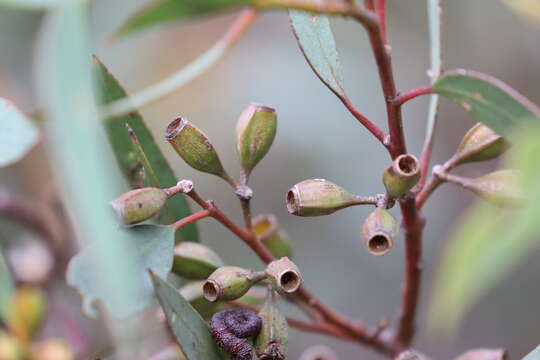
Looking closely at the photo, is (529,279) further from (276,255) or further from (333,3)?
(333,3)

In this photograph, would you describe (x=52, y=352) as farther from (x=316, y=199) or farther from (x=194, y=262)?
(x=316, y=199)

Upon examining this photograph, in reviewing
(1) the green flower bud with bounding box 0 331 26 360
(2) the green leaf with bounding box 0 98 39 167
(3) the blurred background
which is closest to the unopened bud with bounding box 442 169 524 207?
(2) the green leaf with bounding box 0 98 39 167

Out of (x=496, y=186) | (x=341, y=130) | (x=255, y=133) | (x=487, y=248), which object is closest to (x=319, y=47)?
(x=255, y=133)

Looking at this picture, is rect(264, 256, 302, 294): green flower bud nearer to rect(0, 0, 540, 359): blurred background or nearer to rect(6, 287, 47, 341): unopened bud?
rect(6, 287, 47, 341): unopened bud

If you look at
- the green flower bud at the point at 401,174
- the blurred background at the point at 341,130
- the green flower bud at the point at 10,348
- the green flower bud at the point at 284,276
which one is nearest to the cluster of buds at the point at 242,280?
the green flower bud at the point at 284,276

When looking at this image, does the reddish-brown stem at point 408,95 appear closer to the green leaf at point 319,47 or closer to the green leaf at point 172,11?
the green leaf at point 319,47

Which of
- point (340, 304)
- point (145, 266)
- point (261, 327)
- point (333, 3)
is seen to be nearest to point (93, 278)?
point (145, 266)
